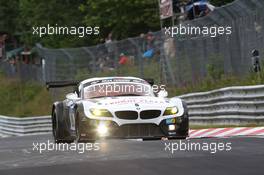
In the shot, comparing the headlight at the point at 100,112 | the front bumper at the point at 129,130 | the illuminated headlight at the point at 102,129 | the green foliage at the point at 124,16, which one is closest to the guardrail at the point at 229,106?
the front bumper at the point at 129,130

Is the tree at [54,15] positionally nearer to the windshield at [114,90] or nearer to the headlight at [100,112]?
the windshield at [114,90]

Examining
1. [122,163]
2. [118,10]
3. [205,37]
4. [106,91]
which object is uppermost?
[118,10]

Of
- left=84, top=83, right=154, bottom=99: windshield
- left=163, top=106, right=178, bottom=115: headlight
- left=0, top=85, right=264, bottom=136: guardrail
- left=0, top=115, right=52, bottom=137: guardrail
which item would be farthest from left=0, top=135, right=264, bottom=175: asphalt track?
left=0, top=115, right=52, bottom=137: guardrail

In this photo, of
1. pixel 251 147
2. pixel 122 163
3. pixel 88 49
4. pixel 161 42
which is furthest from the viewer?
pixel 88 49

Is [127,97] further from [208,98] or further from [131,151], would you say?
[208,98]

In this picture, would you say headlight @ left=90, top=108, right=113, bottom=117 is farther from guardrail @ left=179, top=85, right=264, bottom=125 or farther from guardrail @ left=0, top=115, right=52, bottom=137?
guardrail @ left=0, top=115, right=52, bottom=137

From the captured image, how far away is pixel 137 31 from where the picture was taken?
134ft

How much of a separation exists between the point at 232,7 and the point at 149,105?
7.17 meters

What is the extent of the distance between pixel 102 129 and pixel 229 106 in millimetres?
6907

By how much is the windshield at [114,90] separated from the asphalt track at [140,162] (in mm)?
2636

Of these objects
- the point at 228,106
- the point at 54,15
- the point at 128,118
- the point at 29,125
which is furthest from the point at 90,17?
the point at 128,118

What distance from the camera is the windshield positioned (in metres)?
13.6

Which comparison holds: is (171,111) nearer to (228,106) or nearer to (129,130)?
(129,130)

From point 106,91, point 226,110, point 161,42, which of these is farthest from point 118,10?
point 106,91
